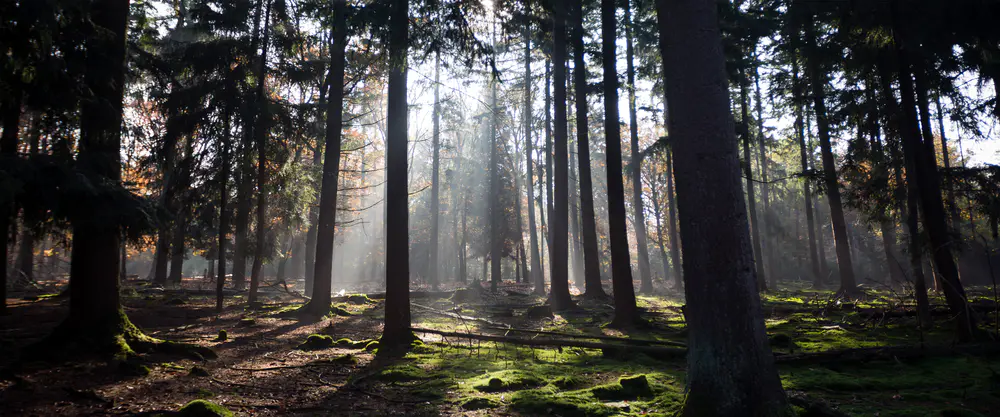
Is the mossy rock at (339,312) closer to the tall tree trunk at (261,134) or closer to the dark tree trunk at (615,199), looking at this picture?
the tall tree trunk at (261,134)

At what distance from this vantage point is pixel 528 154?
29594 millimetres

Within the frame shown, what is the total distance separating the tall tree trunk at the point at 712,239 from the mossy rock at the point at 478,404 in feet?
7.09

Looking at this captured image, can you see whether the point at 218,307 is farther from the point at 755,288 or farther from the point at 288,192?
the point at 755,288

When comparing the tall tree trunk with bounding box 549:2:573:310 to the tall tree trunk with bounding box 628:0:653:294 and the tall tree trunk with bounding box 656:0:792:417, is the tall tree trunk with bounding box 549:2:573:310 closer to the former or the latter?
the tall tree trunk with bounding box 628:0:653:294

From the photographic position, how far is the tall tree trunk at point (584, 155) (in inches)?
571

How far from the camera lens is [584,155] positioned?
1652 centimetres

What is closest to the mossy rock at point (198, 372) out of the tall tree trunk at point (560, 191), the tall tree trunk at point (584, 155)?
the tall tree trunk at point (560, 191)

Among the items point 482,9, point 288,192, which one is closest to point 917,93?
point 482,9

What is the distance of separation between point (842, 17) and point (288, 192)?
47.6ft

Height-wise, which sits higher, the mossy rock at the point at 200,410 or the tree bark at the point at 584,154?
the tree bark at the point at 584,154

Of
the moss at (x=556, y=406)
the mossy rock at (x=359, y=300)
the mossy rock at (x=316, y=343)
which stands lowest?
the moss at (x=556, y=406)

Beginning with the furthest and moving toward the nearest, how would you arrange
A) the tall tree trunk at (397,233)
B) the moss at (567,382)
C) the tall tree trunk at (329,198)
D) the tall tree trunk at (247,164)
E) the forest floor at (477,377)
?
the tall tree trunk at (329,198)
the tall tree trunk at (247,164)
the tall tree trunk at (397,233)
the moss at (567,382)
the forest floor at (477,377)

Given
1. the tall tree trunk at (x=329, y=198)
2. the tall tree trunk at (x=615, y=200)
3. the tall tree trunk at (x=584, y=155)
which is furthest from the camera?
the tall tree trunk at (x=584, y=155)

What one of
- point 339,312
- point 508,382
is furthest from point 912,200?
point 339,312
